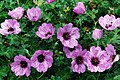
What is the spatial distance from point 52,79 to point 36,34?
284 mm

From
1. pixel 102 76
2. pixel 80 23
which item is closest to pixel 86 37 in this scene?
pixel 80 23

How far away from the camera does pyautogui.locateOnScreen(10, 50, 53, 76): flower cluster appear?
2018mm

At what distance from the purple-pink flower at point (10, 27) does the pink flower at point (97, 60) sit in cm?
43

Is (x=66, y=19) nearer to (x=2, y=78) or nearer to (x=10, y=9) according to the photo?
(x=10, y=9)

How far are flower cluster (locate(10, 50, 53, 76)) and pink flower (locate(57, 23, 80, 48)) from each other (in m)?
0.12

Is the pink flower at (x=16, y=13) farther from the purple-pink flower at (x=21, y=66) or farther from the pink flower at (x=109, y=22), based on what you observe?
the pink flower at (x=109, y=22)

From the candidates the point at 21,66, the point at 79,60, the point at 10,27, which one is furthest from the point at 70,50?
the point at 10,27

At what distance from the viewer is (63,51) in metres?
2.12

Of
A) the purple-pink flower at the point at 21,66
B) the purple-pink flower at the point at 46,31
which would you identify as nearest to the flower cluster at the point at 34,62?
the purple-pink flower at the point at 21,66

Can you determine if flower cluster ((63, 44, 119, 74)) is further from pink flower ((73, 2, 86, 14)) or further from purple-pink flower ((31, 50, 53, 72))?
pink flower ((73, 2, 86, 14))

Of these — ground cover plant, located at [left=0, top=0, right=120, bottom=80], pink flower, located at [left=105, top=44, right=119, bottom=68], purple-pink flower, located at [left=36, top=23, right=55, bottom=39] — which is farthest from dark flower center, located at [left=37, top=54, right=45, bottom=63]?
pink flower, located at [left=105, top=44, right=119, bottom=68]

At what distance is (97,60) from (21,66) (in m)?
0.42

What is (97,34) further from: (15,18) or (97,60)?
(15,18)

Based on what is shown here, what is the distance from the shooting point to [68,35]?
213 cm
